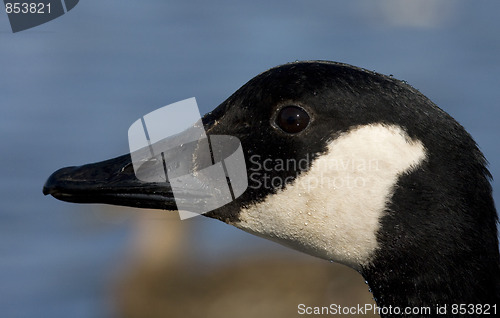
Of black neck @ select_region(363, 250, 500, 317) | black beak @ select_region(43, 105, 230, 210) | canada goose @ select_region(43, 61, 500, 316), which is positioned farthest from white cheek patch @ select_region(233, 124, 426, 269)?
black beak @ select_region(43, 105, 230, 210)

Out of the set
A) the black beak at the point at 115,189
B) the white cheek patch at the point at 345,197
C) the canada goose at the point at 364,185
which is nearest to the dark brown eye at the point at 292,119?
the canada goose at the point at 364,185

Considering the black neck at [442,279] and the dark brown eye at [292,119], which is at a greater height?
the dark brown eye at [292,119]

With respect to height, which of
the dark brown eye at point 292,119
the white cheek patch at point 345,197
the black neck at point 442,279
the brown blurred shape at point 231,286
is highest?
the dark brown eye at point 292,119

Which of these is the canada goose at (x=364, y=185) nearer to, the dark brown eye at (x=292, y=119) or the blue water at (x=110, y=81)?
the dark brown eye at (x=292, y=119)

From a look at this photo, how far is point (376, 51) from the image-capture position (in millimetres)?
12961

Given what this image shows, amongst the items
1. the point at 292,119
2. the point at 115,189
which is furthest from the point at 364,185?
the point at 115,189

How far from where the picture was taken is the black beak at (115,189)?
454 centimetres

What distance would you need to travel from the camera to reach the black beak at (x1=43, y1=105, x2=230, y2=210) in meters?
4.54

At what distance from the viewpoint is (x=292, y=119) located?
445 cm

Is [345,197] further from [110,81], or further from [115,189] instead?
[110,81]

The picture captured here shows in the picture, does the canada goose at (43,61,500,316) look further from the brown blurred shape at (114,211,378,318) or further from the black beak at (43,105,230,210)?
the brown blurred shape at (114,211,378,318)

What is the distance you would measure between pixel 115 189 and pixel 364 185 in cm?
130

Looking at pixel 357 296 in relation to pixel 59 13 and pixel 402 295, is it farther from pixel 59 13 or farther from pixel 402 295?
pixel 59 13

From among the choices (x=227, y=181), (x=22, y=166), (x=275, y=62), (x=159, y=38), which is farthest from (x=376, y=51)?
(x=227, y=181)
